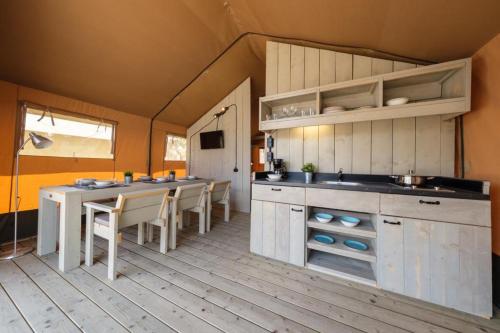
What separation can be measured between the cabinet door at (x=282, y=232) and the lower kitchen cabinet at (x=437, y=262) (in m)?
0.80

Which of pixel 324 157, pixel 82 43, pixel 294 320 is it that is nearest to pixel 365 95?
pixel 324 157

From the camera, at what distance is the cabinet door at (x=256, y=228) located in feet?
6.81

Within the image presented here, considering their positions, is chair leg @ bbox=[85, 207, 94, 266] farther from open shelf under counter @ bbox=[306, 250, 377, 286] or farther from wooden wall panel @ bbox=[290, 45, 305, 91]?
wooden wall panel @ bbox=[290, 45, 305, 91]

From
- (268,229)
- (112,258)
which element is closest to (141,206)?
(112,258)

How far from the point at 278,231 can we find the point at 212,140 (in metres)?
3.12

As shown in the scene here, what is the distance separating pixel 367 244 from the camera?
6.07 feet

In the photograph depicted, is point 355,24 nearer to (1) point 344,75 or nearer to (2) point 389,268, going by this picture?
(1) point 344,75

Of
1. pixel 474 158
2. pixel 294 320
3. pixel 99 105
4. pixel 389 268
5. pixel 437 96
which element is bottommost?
pixel 294 320

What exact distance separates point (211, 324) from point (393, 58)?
2.96 meters

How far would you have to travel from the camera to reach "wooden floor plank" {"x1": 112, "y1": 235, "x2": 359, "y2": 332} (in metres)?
1.19

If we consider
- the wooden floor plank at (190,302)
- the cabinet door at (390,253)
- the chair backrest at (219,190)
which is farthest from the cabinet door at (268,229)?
the chair backrest at (219,190)

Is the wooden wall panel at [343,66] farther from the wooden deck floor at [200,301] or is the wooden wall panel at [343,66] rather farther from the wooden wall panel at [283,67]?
the wooden deck floor at [200,301]

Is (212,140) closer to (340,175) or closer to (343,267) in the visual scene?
(340,175)

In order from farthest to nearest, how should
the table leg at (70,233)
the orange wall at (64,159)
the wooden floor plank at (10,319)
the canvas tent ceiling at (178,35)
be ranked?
1. the orange wall at (64,159)
2. the table leg at (70,233)
3. the canvas tent ceiling at (178,35)
4. the wooden floor plank at (10,319)
